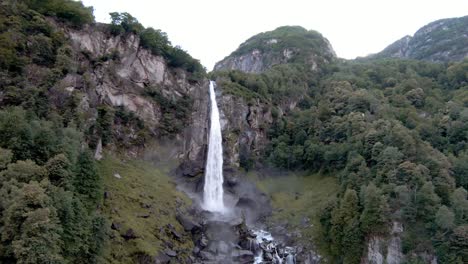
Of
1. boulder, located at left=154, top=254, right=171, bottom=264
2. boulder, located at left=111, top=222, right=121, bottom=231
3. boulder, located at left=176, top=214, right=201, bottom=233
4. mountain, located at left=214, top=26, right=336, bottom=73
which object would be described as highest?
mountain, located at left=214, top=26, right=336, bottom=73

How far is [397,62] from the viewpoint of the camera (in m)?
114

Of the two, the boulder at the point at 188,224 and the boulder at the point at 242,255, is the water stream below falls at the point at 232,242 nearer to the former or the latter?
the boulder at the point at 242,255

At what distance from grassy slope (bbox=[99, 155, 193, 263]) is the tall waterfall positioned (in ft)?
Answer: 20.2

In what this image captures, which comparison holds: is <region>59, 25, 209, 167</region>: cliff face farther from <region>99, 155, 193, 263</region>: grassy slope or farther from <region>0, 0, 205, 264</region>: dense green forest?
<region>99, 155, 193, 263</region>: grassy slope

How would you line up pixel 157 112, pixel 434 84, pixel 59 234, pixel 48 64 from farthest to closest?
1. pixel 434 84
2. pixel 157 112
3. pixel 48 64
4. pixel 59 234

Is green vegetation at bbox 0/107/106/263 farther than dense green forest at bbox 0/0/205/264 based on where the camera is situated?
No

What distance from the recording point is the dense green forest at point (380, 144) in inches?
1788

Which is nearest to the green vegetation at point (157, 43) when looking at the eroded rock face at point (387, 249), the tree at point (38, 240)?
the tree at point (38, 240)

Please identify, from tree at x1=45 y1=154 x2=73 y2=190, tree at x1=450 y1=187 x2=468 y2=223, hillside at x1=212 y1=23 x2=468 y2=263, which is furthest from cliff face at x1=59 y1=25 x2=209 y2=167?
tree at x1=450 y1=187 x2=468 y2=223

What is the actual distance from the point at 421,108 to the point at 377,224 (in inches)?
1744

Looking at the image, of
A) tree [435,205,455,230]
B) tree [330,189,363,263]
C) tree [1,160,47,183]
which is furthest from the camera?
tree [330,189,363,263]

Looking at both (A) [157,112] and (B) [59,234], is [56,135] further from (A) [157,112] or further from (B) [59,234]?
(A) [157,112]

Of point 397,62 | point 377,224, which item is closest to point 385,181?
point 377,224

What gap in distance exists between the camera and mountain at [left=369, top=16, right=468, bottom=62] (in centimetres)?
14112
